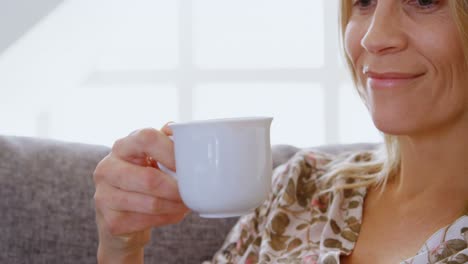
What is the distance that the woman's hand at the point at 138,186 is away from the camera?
103cm

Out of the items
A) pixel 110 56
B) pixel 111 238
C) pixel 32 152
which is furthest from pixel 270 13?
pixel 111 238

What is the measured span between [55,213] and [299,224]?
0.52 m

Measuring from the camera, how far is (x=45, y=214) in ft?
4.77

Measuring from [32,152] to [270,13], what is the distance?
7.97 ft

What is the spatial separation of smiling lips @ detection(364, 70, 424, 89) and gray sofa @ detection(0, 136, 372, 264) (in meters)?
0.54

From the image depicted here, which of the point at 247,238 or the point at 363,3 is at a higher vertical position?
the point at 363,3

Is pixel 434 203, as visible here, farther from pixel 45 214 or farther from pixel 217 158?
pixel 45 214

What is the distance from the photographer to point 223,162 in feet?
2.97

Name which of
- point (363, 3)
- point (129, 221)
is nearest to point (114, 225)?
point (129, 221)

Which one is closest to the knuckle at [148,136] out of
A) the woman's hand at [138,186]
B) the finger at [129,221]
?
the woman's hand at [138,186]

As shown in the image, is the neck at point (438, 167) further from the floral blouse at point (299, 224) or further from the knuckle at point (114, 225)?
the knuckle at point (114, 225)

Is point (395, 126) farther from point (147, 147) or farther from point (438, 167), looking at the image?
point (147, 147)

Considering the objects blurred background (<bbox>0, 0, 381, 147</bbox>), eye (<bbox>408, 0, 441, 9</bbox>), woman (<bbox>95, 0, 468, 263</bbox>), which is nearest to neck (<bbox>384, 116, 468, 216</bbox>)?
woman (<bbox>95, 0, 468, 263</bbox>)

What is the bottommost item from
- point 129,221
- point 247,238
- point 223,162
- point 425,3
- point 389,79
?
point 247,238
